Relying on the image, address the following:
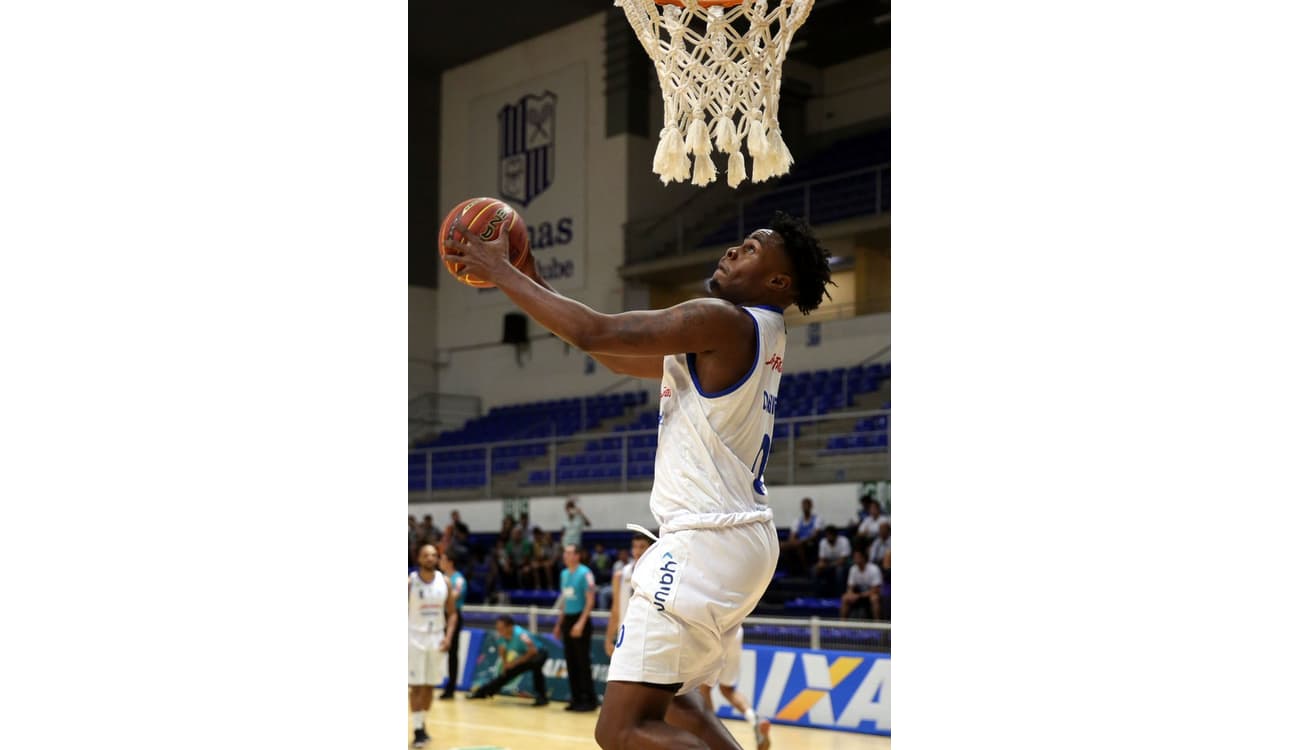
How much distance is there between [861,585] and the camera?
12117mm

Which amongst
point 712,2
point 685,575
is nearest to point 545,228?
point 712,2

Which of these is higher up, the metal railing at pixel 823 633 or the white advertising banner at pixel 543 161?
the white advertising banner at pixel 543 161

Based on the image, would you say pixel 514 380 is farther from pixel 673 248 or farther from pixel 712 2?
pixel 712 2

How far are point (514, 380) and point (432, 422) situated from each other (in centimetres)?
165

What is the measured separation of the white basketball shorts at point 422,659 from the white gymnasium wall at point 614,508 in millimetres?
4373

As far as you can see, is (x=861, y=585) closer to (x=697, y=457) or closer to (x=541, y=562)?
(x=541, y=562)

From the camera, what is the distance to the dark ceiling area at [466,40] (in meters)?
19.2

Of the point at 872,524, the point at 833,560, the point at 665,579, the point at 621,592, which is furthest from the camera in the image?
the point at 833,560

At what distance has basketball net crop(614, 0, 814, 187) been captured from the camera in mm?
4723

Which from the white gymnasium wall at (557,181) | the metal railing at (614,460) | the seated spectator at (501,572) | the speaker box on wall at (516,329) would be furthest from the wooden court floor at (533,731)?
the speaker box on wall at (516,329)

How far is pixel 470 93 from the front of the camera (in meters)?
22.4

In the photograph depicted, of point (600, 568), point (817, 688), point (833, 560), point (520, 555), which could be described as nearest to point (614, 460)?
point (520, 555)

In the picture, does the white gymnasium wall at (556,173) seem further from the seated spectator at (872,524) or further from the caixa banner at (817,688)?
the caixa banner at (817,688)

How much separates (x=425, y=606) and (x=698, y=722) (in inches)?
287
